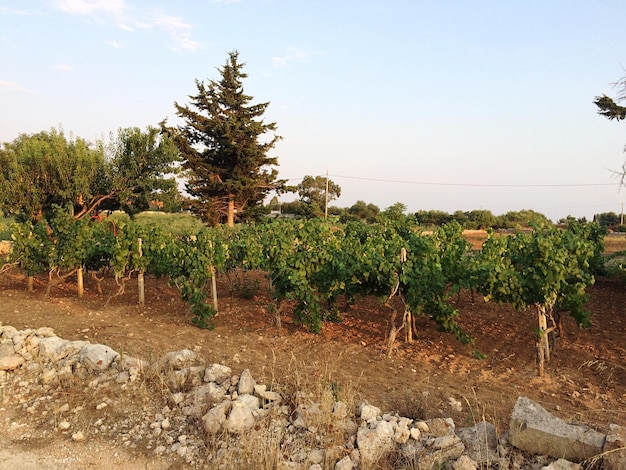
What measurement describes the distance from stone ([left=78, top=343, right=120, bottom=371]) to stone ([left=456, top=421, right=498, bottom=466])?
3.89 meters

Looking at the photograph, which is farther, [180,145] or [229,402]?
[180,145]

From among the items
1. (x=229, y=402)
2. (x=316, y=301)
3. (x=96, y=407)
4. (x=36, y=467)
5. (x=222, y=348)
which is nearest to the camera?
(x=36, y=467)

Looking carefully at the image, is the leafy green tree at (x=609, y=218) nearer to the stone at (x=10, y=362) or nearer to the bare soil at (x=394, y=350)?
the bare soil at (x=394, y=350)

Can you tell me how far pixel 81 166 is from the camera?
699 inches

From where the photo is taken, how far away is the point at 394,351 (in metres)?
6.95

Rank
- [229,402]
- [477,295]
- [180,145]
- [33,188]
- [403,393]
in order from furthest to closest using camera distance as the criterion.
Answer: [180,145] → [33,188] → [477,295] → [403,393] → [229,402]

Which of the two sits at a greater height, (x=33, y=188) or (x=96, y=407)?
(x=33, y=188)

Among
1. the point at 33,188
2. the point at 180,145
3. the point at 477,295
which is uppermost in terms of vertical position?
the point at 180,145

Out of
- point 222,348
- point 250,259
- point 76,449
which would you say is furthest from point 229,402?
point 250,259

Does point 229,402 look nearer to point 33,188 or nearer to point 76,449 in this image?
point 76,449

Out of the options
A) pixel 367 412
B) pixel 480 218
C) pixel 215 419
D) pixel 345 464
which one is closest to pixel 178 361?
pixel 215 419

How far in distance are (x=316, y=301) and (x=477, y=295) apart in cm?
518

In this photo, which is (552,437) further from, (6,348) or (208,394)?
(6,348)

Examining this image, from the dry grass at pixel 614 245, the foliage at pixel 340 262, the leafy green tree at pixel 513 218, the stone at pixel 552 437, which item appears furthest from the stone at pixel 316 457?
the leafy green tree at pixel 513 218
